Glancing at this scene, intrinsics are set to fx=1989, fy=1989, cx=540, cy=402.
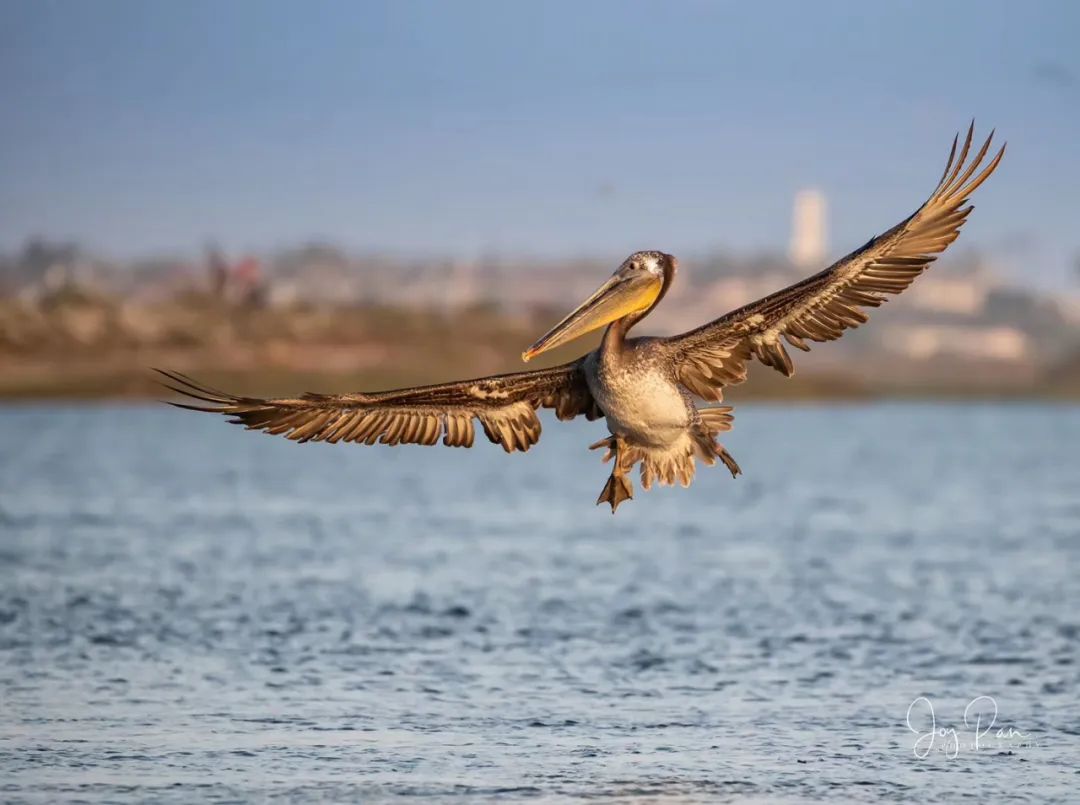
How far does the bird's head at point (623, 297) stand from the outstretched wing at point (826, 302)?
0.35 metres

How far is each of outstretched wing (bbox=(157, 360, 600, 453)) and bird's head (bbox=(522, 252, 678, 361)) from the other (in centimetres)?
37

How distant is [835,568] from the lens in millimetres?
29531

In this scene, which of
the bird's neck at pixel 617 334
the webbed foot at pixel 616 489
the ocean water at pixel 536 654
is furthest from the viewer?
the ocean water at pixel 536 654

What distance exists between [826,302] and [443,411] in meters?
2.56

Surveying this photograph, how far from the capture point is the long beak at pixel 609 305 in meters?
12.3

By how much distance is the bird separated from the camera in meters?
12.2

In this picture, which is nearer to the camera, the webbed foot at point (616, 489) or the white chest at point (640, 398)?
the white chest at point (640, 398)

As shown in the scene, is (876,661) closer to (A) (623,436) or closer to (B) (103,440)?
A: (A) (623,436)

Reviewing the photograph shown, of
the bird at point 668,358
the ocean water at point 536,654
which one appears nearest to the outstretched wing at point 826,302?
the bird at point 668,358

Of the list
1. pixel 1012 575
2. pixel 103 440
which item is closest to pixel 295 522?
pixel 1012 575

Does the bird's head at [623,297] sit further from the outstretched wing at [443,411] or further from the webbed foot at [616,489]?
the webbed foot at [616,489]

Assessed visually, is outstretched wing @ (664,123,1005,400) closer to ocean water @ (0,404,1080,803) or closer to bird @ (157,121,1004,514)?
bird @ (157,121,1004,514)

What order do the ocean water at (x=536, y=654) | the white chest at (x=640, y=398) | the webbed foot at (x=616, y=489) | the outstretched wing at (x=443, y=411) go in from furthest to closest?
the ocean water at (x=536, y=654) < the outstretched wing at (x=443, y=411) < the webbed foot at (x=616, y=489) < the white chest at (x=640, y=398)

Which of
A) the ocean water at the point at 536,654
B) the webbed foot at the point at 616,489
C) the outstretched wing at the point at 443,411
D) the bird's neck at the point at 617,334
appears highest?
the bird's neck at the point at 617,334
